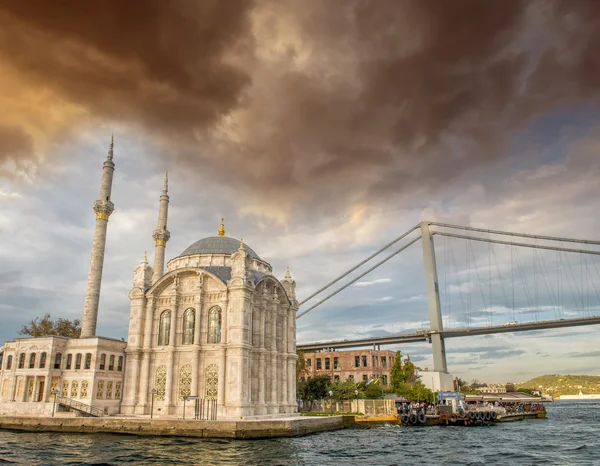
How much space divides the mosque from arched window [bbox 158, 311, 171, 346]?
91 mm

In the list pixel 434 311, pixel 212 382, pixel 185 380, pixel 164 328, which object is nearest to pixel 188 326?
pixel 164 328

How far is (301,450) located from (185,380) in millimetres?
16642

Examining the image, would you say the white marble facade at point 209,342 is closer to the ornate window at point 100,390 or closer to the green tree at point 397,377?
the ornate window at point 100,390

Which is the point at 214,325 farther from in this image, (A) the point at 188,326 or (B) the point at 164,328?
(B) the point at 164,328

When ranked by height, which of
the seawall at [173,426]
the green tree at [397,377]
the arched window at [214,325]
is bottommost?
the seawall at [173,426]

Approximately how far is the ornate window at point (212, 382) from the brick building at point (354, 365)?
55.5 metres

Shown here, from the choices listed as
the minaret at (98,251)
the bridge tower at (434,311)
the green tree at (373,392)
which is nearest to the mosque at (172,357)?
the minaret at (98,251)

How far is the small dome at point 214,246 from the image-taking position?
52.5 m

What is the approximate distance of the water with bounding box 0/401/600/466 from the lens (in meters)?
27.2

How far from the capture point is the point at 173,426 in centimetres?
3706

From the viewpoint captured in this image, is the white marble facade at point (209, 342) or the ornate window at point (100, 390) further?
the ornate window at point (100, 390)

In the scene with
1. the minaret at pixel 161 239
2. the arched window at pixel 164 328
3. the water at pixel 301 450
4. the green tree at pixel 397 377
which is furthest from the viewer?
the green tree at pixel 397 377

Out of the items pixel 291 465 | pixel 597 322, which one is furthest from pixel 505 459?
pixel 597 322

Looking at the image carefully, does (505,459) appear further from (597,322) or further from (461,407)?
(597,322)
